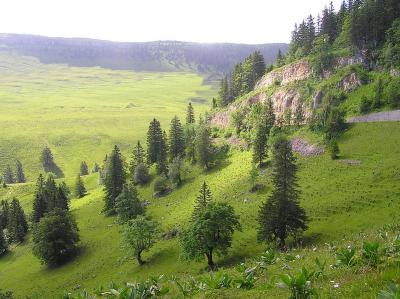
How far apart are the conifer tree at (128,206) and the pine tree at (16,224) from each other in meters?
33.0

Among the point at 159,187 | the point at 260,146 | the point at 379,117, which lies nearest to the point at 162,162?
the point at 159,187

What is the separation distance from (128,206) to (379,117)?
61599 mm

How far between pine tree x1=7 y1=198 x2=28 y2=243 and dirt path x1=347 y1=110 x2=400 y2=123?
9027 cm

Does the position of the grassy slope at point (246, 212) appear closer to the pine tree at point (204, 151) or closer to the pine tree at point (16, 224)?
the pine tree at point (16, 224)

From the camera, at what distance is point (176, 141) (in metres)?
119

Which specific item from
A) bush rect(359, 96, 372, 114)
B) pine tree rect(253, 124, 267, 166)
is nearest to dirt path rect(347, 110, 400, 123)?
bush rect(359, 96, 372, 114)

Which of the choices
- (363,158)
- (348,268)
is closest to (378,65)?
(363,158)

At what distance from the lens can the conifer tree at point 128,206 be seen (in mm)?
86000

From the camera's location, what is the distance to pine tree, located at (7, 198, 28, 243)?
3932 inches

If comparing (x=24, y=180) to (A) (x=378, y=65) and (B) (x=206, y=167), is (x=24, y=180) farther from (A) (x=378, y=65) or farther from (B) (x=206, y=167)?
(A) (x=378, y=65)

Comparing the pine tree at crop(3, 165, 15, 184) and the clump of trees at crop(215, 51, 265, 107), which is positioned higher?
the clump of trees at crop(215, 51, 265, 107)

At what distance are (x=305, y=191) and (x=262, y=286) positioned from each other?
6012cm

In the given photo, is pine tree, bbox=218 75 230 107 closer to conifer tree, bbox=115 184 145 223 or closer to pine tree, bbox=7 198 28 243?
conifer tree, bbox=115 184 145 223

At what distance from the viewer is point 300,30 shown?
144625 millimetres
